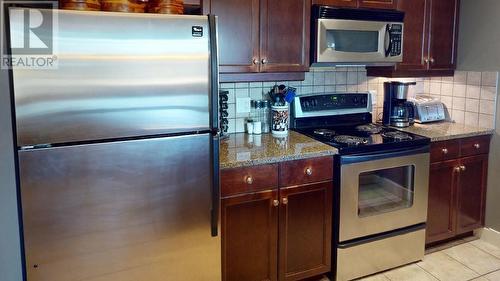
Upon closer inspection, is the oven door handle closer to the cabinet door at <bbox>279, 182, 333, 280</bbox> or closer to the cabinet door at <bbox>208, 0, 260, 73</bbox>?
the cabinet door at <bbox>279, 182, 333, 280</bbox>

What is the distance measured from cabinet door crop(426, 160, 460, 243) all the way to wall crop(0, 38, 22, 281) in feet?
8.32

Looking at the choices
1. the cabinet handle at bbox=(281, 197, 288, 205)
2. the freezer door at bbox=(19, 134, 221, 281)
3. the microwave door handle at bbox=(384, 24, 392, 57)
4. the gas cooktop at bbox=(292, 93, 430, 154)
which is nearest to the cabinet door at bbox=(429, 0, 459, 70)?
the microwave door handle at bbox=(384, 24, 392, 57)

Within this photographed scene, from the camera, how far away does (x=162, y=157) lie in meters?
1.87

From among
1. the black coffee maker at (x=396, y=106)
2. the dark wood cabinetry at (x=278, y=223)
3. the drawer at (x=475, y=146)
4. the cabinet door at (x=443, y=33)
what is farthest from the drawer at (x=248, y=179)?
the cabinet door at (x=443, y=33)

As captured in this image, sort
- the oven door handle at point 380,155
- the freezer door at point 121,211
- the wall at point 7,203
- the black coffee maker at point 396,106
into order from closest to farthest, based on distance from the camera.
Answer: the wall at point 7,203 < the freezer door at point 121,211 < the oven door handle at point 380,155 < the black coffee maker at point 396,106

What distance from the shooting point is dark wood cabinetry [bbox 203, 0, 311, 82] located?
235 centimetres

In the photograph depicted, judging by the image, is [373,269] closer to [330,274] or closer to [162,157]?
[330,274]

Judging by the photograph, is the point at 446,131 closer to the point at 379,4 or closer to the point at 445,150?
the point at 445,150

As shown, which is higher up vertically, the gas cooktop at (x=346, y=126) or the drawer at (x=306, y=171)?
the gas cooktop at (x=346, y=126)

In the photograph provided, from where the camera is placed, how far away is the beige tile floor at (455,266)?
269 centimetres

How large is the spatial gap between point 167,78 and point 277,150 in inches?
33.4

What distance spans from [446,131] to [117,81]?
2.37 metres

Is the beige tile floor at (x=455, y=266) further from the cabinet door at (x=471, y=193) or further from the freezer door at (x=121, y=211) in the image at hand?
the freezer door at (x=121, y=211)

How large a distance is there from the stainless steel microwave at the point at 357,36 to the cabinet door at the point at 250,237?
3.31ft
